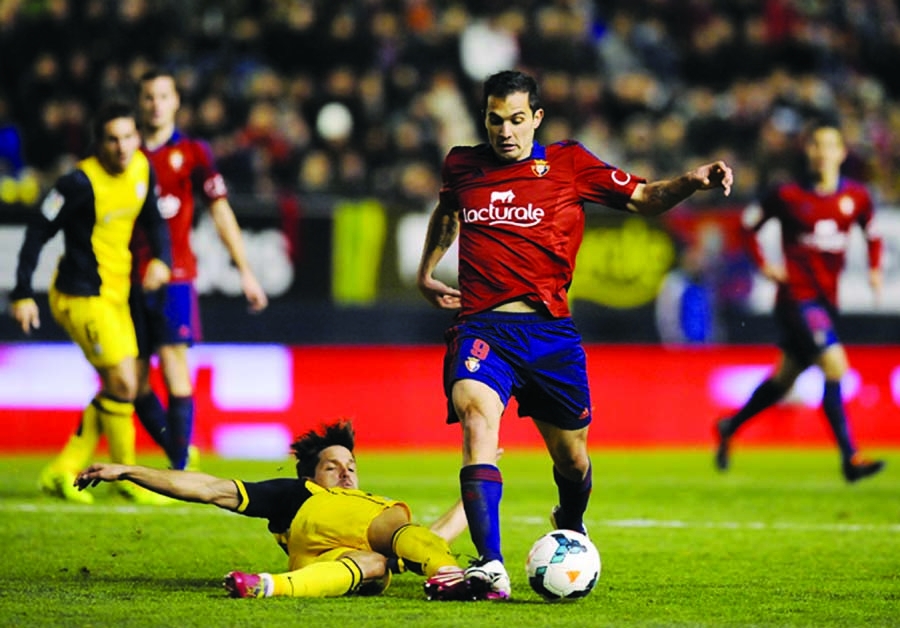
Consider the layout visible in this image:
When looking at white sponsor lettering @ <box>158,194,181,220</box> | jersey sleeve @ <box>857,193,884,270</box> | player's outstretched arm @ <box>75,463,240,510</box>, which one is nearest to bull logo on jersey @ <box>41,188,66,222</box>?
white sponsor lettering @ <box>158,194,181,220</box>

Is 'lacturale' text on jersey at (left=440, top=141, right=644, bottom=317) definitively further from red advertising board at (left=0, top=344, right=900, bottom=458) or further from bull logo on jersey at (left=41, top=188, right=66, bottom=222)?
red advertising board at (left=0, top=344, right=900, bottom=458)

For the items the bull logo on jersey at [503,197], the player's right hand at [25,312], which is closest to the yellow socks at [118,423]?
the player's right hand at [25,312]

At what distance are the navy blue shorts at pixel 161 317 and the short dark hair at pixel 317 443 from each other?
3.33 meters

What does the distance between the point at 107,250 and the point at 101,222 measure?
185mm

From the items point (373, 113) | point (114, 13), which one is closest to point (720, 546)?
point (373, 113)

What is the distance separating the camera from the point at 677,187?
21.5 feet

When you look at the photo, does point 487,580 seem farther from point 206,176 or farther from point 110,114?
point 206,176

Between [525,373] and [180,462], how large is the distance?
4.06 meters

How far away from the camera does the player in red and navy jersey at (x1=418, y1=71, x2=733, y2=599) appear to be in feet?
21.3

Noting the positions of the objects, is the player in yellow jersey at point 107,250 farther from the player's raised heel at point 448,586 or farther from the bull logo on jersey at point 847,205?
the bull logo on jersey at point 847,205

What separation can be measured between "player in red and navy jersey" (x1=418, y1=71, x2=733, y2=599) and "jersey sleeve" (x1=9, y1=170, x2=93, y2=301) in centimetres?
306

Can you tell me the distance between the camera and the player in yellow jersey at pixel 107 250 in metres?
9.27

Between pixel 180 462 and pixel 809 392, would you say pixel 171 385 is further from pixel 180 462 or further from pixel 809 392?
pixel 809 392

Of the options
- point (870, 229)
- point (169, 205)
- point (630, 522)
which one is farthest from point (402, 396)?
point (630, 522)
